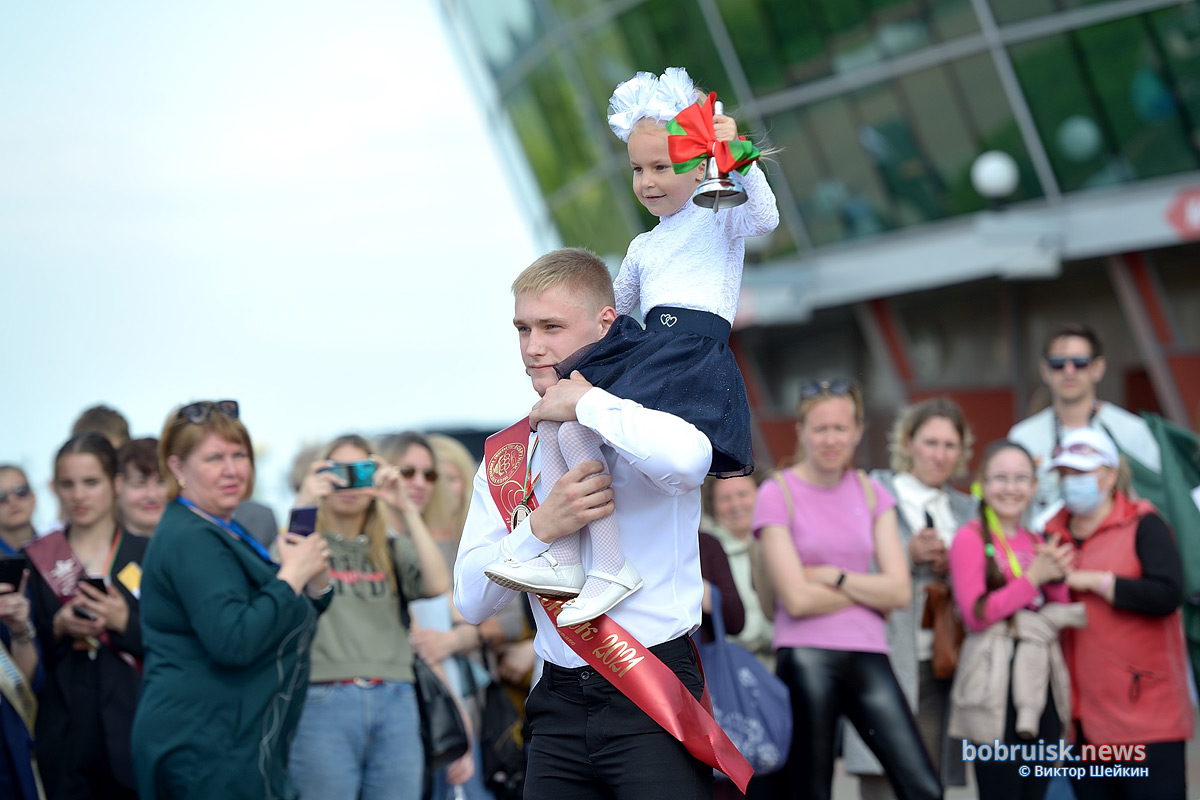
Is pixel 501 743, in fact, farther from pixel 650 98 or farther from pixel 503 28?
pixel 503 28

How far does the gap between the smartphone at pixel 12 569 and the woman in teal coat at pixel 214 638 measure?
1.00 m

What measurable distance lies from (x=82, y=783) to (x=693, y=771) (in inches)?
132

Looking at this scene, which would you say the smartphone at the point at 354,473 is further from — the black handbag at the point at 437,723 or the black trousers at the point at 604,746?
the black trousers at the point at 604,746

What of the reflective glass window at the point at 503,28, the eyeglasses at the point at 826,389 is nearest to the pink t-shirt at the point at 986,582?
the eyeglasses at the point at 826,389

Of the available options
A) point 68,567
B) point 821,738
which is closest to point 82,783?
point 68,567

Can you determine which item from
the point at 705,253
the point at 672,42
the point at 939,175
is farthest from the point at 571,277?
the point at 672,42

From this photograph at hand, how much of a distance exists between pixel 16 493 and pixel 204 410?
2696 mm

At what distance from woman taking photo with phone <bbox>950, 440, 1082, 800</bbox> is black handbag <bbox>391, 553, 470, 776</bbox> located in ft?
7.20

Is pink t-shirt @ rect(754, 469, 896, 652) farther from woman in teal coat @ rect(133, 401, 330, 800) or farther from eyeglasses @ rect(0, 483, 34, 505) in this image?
eyeglasses @ rect(0, 483, 34, 505)

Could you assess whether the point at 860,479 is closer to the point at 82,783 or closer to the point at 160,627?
the point at 160,627

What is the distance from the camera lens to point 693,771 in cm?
287

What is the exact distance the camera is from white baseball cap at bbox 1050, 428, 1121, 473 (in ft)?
18.3

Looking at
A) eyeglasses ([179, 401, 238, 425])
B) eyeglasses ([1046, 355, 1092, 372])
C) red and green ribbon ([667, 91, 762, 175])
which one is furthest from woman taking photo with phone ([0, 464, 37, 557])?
eyeglasses ([1046, 355, 1092, 372])

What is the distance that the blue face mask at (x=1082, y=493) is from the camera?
5.57 meters
